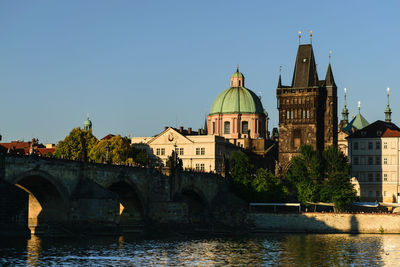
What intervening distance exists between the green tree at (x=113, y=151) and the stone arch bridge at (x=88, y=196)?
94.9ft

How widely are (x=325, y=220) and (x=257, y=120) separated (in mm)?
79042

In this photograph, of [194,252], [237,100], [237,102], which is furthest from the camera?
[237,100]

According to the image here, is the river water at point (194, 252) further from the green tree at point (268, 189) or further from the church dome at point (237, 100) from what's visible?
the church dome at point (237, 100)

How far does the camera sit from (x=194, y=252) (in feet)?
232

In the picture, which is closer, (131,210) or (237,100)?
(131,210)

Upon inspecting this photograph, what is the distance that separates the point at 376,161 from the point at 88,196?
82.1 m

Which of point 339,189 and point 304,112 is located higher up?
point 304,112

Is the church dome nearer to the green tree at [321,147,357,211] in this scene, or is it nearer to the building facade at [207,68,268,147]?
the building facade at [207,68,268,147]

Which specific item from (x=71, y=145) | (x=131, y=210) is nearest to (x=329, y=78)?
(x=71, y=145)

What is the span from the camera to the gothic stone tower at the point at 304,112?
148000 mm

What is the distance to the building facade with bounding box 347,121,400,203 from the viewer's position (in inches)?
5699

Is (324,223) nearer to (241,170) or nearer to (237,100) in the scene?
(241,170)

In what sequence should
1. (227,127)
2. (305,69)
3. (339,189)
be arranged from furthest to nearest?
(227,127) → (305,69) → (339,189)

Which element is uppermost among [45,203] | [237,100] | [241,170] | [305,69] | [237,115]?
[305,69]
